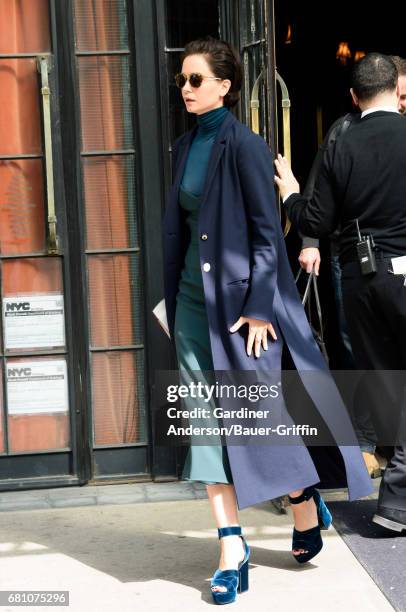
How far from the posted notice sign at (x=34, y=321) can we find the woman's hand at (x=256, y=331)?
191cm

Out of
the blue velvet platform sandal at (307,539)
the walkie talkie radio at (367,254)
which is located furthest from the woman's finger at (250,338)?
the walkie talkie radio at (367,254)

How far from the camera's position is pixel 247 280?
418 cm

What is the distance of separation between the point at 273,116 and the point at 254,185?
37.2 inches

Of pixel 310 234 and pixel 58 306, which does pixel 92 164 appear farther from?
pixel 310 234

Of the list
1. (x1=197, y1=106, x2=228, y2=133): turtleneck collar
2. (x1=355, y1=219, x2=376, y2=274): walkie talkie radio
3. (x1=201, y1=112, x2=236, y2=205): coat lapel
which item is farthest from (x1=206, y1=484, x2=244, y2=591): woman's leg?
(x1=197, y1=106, x2=228, y2=133): turtleneck collar

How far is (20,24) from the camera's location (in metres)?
5.74

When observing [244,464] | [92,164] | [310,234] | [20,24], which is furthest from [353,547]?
[20,24]

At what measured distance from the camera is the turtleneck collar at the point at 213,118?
428 centimetres

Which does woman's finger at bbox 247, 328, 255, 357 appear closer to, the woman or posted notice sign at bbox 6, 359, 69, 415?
the woman

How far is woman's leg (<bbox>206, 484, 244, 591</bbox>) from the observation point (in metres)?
4.14

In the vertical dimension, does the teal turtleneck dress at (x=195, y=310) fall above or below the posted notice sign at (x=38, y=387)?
above

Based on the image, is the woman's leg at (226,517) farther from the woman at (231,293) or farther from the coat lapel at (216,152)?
the coat lapel at (216,152)

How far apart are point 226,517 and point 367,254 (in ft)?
4.43

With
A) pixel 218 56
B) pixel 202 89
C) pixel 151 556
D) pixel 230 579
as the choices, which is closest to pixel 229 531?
pixel 230 579
